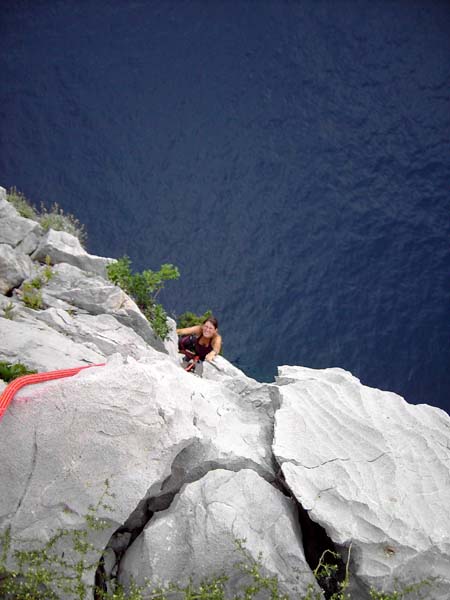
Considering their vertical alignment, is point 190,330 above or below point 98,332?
above

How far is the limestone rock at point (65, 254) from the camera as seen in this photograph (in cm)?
905

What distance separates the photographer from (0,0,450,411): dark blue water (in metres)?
19.1

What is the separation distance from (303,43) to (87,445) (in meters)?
23.4

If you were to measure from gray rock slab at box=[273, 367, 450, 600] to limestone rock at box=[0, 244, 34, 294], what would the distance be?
16.6ft

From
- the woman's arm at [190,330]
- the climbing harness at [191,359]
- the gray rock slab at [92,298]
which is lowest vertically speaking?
the climbing harness at [191,359]

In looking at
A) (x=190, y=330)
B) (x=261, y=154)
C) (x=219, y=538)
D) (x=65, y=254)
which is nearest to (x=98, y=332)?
(x=190, y=330)

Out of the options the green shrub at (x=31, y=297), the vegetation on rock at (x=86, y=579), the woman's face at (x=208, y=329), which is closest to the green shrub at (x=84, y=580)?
the vegetation on rock at (x=86, y=579)

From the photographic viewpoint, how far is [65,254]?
9148 mm

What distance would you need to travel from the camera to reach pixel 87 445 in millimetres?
A: 3197

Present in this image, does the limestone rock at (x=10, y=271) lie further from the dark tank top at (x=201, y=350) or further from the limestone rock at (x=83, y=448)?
the limestone rock at (x=83, y=448)

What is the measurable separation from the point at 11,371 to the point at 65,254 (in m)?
5.73

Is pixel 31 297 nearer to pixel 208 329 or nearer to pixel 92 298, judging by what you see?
pixel 92 298

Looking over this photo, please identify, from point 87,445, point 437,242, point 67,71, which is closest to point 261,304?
point 437,242

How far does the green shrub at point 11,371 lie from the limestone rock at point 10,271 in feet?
10.8
